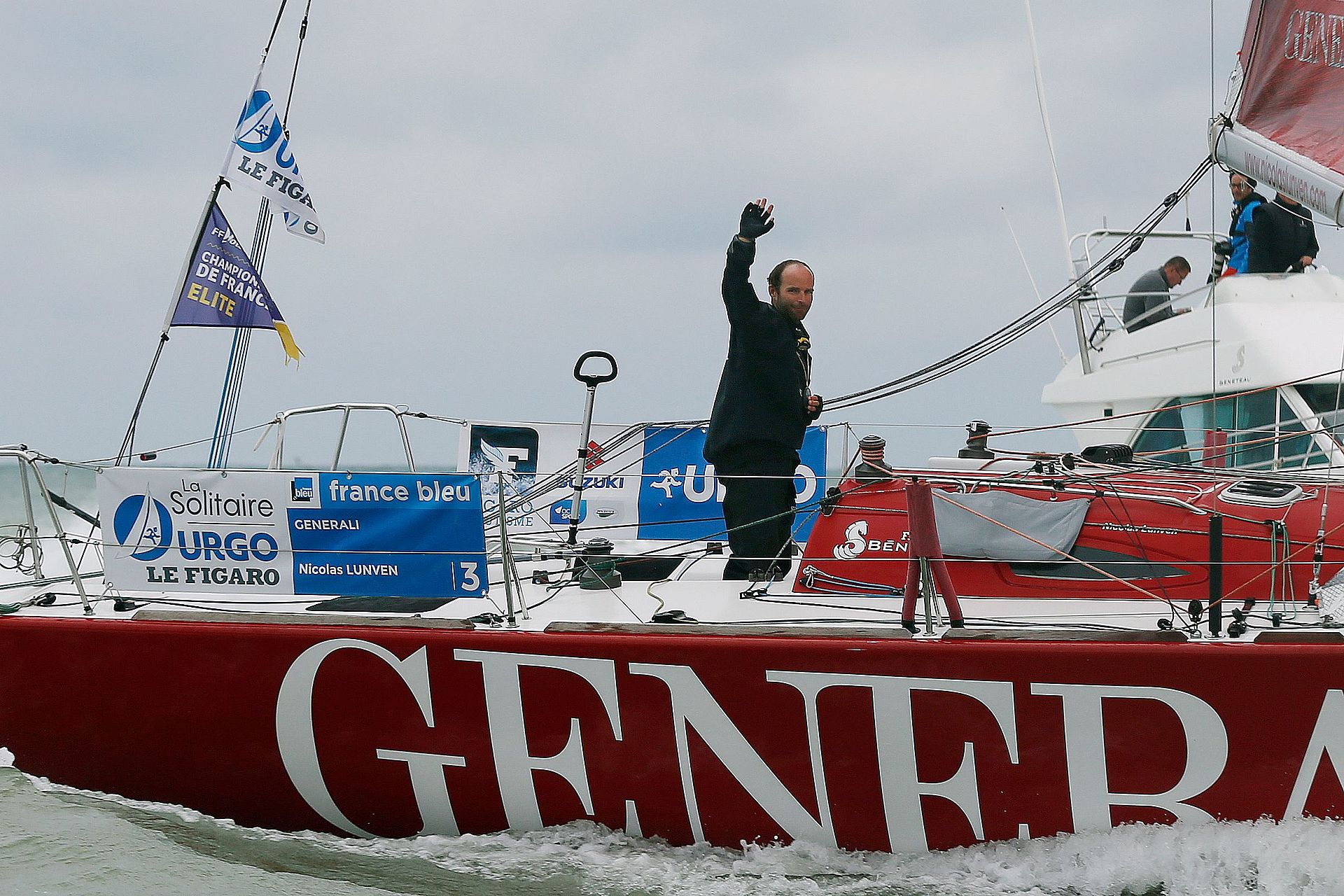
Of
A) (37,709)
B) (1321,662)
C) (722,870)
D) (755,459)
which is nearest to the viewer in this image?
(1321,662)

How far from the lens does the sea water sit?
366 cm

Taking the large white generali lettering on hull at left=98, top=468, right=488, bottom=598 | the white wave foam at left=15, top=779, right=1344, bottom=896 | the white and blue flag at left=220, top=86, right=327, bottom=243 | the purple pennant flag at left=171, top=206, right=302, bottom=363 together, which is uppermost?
the white and blue flag at left=220, top=86, right=327, bottom=243

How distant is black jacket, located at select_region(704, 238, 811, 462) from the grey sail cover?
0.76 m

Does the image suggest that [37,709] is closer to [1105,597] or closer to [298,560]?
[298,560]

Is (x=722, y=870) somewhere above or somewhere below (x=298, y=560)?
below

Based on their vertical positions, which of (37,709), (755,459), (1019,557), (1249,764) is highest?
(755,459)

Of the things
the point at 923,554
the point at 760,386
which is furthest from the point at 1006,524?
the point at 760,386

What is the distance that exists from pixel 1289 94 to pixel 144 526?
4.56 m

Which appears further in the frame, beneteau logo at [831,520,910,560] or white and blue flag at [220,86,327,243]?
white and blue flag at [220,86,327,243]

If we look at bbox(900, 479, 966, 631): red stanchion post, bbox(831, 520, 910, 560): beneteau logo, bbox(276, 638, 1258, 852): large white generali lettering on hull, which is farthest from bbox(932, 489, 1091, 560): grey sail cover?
bbox(276, 638, 1258, 852): large white generali lettering on hull

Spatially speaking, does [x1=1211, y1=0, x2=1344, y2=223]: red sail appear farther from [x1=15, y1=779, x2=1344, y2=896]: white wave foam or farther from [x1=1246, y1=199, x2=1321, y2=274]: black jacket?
[x1=1246, y1=199, x2=1321, y2=274]: black jacket

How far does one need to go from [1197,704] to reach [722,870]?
5.21ft

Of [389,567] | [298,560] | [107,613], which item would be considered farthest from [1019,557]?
[107,613]

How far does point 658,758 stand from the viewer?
4012 millimetres
